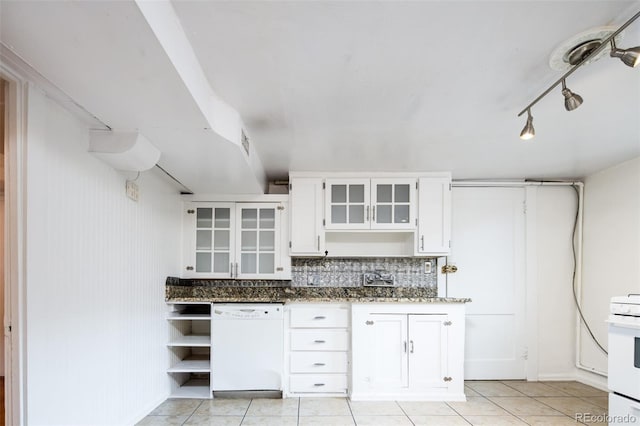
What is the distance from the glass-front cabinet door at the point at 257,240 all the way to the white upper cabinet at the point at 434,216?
58.6 inches

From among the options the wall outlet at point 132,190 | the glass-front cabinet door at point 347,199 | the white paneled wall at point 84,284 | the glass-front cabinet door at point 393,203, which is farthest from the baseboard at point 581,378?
the wall outlet at point 132,190

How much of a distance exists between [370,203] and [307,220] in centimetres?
67

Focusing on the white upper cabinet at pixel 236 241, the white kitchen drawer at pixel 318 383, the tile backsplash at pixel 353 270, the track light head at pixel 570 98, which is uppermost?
the track light head at pixel 570 98

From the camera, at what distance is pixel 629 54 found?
151 cm

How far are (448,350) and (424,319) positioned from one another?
1.14ft

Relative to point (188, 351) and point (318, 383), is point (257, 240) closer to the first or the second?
point (188, 351)

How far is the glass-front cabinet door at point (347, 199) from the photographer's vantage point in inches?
160

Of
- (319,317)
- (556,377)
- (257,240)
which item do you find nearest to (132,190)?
(257,240)

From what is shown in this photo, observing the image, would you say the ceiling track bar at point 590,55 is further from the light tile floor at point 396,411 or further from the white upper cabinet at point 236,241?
the white upper cabinet at point 236,241

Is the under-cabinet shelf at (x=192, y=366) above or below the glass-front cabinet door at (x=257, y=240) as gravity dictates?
below

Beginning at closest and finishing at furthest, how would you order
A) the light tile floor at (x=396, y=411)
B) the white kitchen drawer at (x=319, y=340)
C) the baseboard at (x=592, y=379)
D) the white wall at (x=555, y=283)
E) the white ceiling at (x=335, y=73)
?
1. the white ceiling at (x=335, y=73)
2. the light tile floor at (x=396, y=411)
3. the white kitchen drawer at (x=319, y=340)
4. the baseboard at (x=592, y=379)
5. the white wall at (x=555, y=283)

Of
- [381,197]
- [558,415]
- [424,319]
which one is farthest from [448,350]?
[381,197]

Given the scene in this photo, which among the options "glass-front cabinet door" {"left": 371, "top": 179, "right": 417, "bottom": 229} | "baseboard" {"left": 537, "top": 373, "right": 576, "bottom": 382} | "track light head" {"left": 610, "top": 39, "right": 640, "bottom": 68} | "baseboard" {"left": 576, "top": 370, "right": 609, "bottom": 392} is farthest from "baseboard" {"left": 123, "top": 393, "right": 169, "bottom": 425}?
"baseboard" {"left": 576, "top": 370, "right": 609, "bottom": 392}

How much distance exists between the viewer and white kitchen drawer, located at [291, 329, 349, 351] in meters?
3.66
